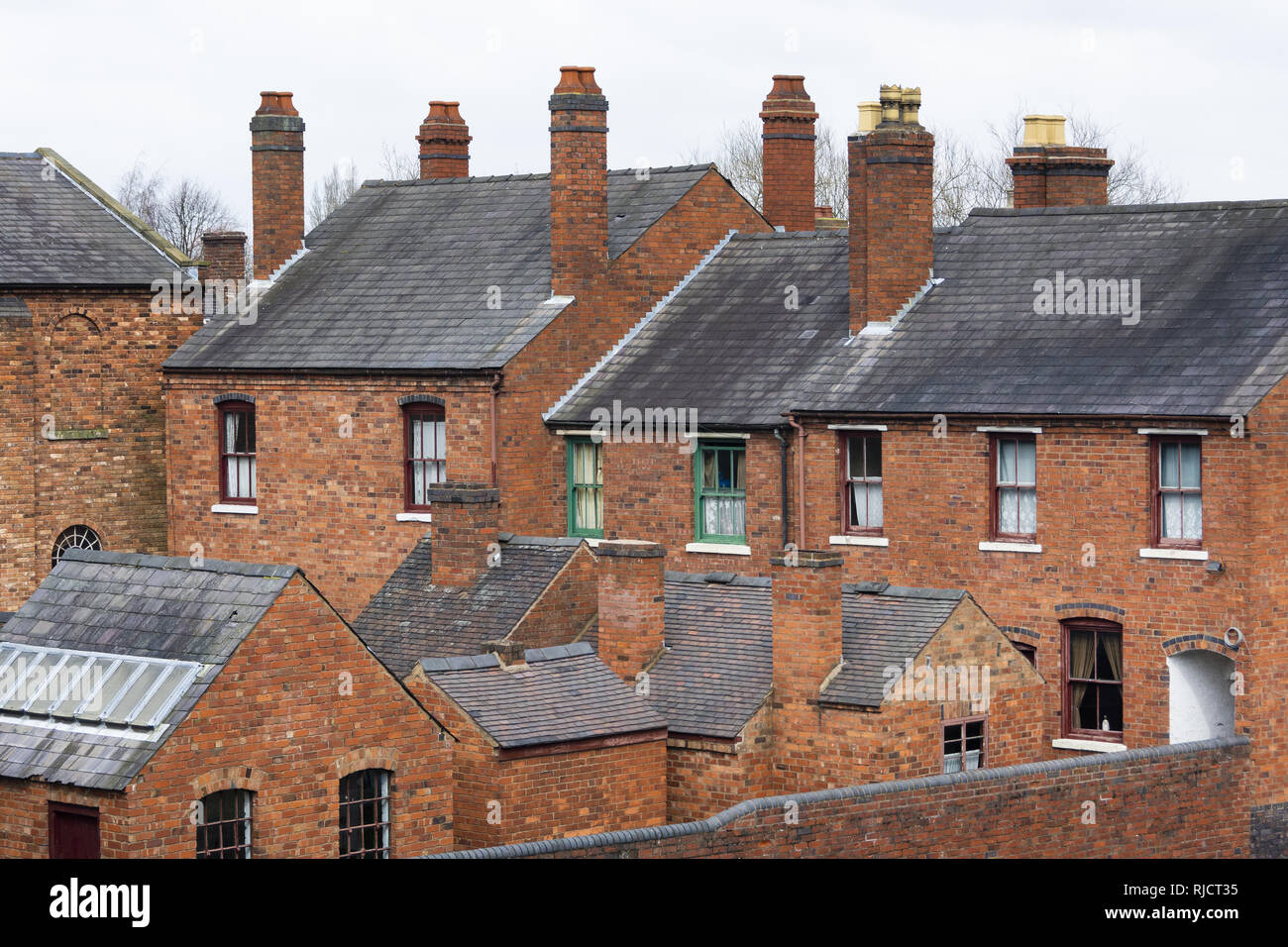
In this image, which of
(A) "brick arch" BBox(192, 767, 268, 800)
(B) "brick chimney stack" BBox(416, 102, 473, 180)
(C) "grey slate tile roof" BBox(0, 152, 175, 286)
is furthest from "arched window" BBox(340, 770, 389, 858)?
(B) "brick chimney stack" BBox(416, 102, 473, 180)

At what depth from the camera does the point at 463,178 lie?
3916cm

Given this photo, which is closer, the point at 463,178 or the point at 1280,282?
the point at 1280,282

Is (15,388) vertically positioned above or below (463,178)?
below

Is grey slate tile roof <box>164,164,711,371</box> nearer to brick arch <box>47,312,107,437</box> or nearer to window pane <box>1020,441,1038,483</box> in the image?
brick arch <box>47,312,107,437</box>

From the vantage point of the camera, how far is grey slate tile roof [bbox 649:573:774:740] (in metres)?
24.7

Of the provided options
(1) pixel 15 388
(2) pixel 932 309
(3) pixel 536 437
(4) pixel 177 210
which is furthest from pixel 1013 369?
(4) pixel 177 210

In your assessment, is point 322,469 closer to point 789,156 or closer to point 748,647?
point 789,156

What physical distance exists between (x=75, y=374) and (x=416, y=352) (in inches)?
295

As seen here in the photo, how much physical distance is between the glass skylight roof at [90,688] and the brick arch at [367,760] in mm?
1814

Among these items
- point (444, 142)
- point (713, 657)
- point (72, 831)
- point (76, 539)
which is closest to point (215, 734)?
point (72, 831)

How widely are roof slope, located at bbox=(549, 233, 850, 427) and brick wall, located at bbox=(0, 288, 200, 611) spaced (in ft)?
30.7

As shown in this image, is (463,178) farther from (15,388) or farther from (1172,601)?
(1172,601)
